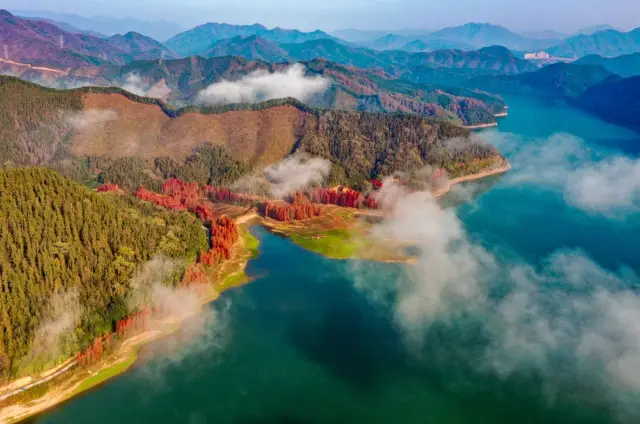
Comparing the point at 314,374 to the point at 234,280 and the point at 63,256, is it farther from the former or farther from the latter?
the point at 63,256

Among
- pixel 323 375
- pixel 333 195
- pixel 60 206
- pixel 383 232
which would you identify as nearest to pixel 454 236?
pixel 383 232

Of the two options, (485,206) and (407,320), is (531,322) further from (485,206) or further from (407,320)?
(485,206)

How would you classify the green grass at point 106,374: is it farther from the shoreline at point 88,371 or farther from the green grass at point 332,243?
the green grass at point 332,243

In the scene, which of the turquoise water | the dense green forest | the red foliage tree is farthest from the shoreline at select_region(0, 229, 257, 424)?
the red foliage tree

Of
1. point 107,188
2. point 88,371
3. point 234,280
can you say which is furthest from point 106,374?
point 107,188

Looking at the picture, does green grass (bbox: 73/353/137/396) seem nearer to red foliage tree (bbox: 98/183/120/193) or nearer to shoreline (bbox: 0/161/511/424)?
shoreline (bbox: 0/161/511/424)

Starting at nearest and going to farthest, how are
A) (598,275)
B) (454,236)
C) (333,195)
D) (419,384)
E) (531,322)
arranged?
(419,384)
(531,322)
(598,275)
(454,236)
(333,195)
